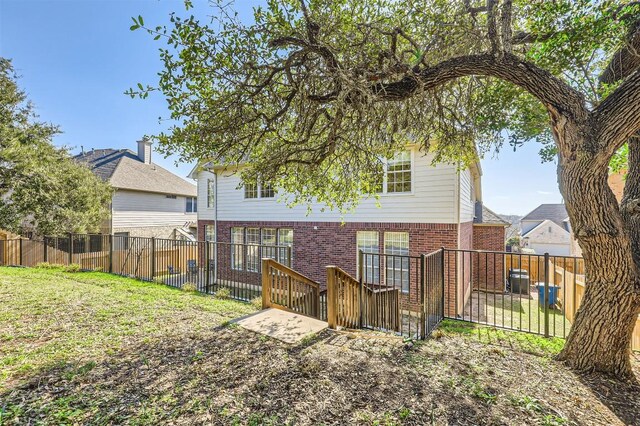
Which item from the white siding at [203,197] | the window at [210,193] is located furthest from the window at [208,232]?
the window at [210,193]

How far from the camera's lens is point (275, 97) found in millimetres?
4773

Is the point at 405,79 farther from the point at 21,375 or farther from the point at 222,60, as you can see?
the point at 21,375

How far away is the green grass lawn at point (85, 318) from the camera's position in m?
3.69

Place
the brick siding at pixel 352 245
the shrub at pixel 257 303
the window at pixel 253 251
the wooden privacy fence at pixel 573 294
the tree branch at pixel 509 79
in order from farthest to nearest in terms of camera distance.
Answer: the window at pixel 253 251 < the brick siding at pixel 352 245 < the shrub at pixel 257 303 < the wooden privacy fence at pixel 573 294 < the tree branch at pixel 509 79

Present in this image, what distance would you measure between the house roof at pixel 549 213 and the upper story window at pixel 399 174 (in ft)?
137

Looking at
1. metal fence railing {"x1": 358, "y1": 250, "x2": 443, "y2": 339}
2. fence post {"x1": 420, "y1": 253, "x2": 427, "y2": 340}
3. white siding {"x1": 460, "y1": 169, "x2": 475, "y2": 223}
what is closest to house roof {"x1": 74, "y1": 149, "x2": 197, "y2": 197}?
metal fence railing {"x1": 358, "y1": 250, "x2": 443, "y2": 339}

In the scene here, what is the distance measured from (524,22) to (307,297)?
6760 mm

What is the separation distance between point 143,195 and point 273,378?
19.8 meters

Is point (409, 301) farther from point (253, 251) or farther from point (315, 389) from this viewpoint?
point (253, 251)

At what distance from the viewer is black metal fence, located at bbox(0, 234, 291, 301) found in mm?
9109

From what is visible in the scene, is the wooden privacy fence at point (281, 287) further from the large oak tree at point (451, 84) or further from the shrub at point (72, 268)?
the shrub at point (72, 268)

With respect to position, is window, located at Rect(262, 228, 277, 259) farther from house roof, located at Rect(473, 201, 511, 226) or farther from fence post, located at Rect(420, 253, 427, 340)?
house roof, located at Rect(473, 201, 511, 226)

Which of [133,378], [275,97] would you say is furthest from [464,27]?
[133,378]

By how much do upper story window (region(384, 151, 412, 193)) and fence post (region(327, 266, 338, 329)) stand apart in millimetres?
5472
